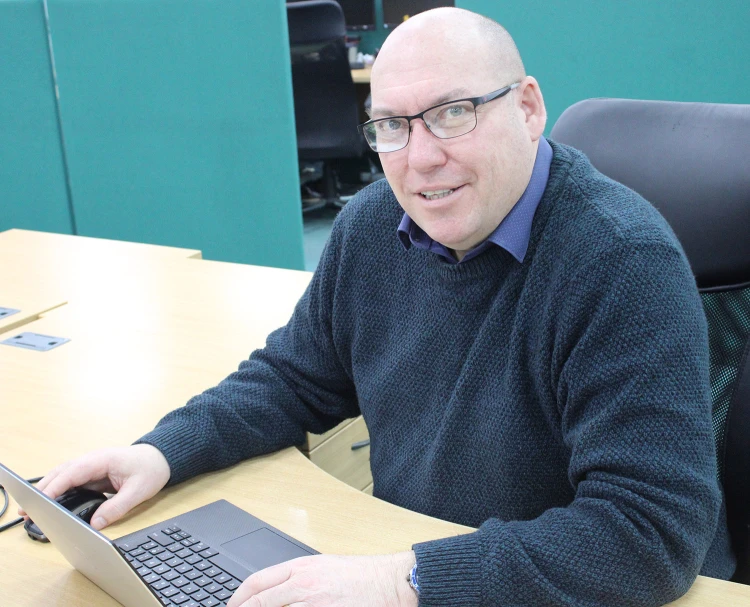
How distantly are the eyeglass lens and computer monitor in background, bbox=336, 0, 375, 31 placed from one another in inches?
186

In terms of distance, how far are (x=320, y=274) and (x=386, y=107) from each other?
0.31 metres

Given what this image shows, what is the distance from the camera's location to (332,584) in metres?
0.82

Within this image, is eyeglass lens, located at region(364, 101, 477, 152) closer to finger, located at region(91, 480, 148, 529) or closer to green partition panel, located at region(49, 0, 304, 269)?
finger, located at region(91, 480, 148, 529)

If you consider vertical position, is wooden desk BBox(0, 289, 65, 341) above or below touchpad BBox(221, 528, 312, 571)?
above

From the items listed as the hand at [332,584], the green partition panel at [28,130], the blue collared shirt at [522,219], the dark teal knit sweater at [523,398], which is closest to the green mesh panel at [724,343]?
the dark teal knit sweater at [523,398]

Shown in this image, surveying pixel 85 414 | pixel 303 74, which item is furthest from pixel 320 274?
pixel 303 74

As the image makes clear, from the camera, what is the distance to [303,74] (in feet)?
14.4

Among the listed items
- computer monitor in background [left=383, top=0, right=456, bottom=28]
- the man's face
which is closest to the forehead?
the man's face

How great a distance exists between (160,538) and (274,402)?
11.6 inches

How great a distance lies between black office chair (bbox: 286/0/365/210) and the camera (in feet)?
13.9

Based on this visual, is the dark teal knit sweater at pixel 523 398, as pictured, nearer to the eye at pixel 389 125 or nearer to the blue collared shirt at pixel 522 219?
the blue collared shirt at pixel 522 219

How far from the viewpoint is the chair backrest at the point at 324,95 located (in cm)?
419

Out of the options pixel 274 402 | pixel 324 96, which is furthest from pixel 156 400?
pixel 324 96

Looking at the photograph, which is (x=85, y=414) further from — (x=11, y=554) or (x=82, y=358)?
(x=11, y=554)
